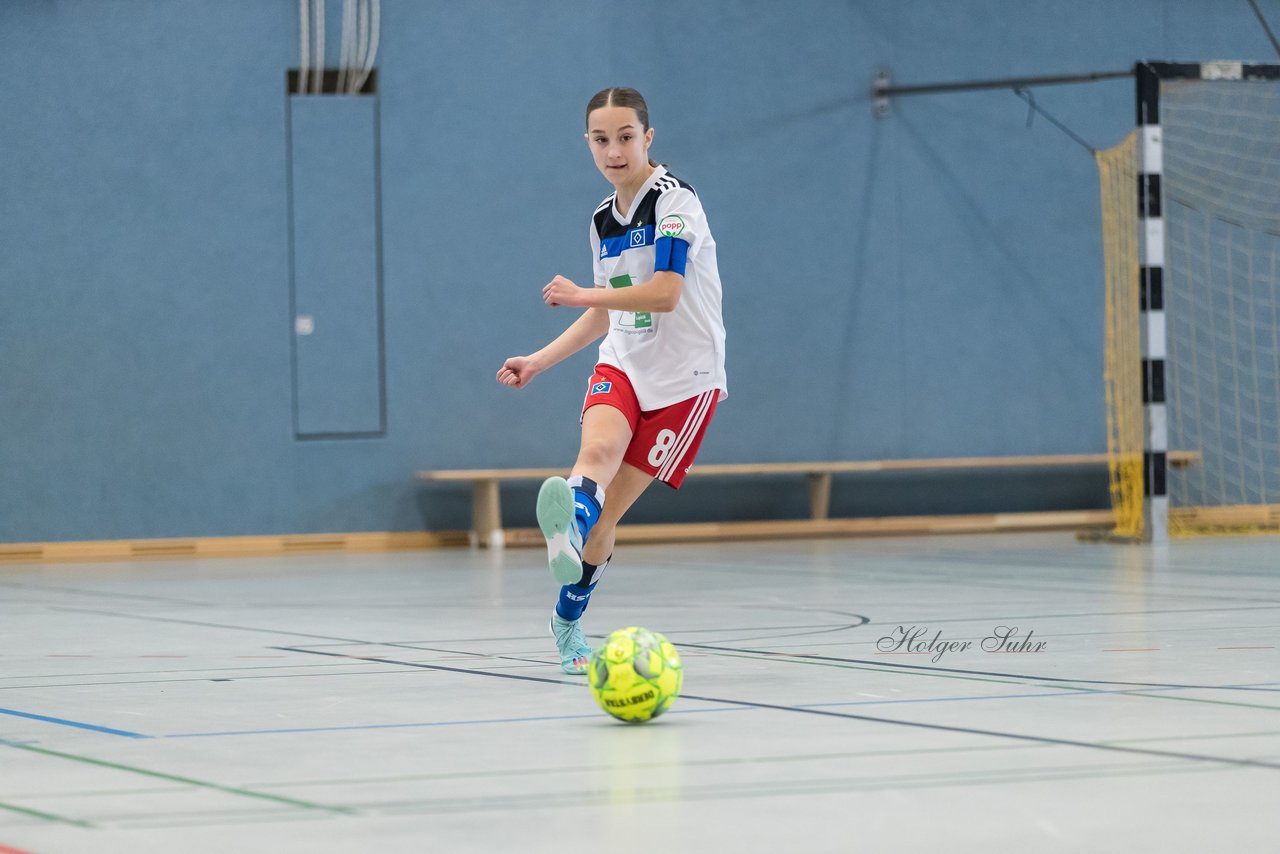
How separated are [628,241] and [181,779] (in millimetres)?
2458

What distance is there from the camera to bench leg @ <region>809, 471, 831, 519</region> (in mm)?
14016

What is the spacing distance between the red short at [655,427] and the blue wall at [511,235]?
7.86 meters

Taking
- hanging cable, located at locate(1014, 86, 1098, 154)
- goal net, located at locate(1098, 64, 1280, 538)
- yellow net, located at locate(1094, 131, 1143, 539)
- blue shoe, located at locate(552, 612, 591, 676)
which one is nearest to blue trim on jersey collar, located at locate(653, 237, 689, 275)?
blue shoe, located at locate(552, 612, 591, 676)

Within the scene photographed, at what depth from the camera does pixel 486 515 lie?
514 inches

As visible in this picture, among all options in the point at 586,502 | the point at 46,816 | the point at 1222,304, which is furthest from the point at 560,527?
the point at 1222,304

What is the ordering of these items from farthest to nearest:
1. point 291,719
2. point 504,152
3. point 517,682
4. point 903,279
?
point 903,279, point 504,152, point 517,682, point 291,719

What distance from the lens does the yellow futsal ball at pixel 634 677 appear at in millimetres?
4086

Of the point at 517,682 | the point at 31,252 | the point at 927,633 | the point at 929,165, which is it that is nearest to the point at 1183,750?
the point at 517,682

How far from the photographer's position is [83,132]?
12383 mm

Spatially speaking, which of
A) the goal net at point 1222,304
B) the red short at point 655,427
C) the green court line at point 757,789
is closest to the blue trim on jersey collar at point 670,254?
the red short at point 655,427

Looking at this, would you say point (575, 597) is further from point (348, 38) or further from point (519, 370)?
point (348, 38)

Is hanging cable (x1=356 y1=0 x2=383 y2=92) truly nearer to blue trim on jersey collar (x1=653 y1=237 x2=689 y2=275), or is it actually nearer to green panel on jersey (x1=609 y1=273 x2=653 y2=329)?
green panel on jersey (x1=609 y1=273 x2=653 y2=329)

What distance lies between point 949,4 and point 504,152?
12.8ft

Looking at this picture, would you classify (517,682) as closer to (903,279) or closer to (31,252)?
(31,252)
